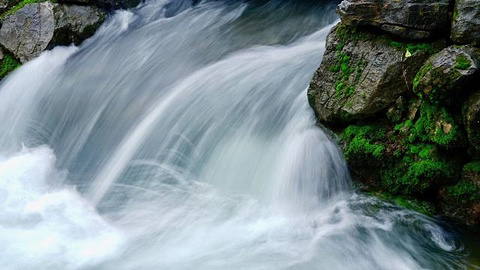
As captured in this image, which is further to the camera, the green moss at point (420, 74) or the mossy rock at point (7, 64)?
the mossy rock at point (7, 64)

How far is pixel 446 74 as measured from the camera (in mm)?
4477

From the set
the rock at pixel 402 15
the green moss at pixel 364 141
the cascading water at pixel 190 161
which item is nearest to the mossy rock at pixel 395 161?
the green moss at pixel 364 141

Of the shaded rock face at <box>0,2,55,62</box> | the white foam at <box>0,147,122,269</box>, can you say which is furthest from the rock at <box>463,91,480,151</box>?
the shaded rock face at <box>0,2,55,62</box>

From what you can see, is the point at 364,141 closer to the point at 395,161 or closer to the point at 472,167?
the point at 395,161

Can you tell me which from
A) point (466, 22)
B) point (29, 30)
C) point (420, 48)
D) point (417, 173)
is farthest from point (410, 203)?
point (29, 30)

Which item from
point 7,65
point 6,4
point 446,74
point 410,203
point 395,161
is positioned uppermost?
point 6,4

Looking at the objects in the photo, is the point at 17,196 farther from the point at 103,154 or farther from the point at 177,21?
the point at 177,21

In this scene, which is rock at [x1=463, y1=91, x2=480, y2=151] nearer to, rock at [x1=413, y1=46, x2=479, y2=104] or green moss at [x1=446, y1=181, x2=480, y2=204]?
rock at [x1=413, y1=46, x2=479, y2=104]

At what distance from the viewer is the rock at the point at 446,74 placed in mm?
4371

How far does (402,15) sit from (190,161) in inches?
123

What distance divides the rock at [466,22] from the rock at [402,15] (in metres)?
0.20

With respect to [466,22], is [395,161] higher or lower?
lower

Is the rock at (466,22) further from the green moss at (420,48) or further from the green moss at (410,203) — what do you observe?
the green moss at (410,203)

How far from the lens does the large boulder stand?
28.0 ft
